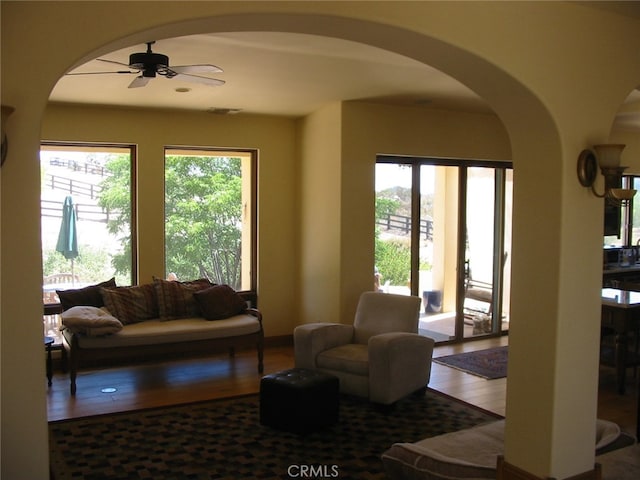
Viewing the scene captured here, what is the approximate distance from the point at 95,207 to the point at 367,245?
2.95 metres

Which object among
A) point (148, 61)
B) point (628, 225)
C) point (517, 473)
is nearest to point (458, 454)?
point (517, 473)

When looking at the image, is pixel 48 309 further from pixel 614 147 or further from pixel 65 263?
pixel 614 147

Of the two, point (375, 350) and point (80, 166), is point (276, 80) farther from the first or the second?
point (80, 166)

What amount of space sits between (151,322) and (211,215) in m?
1.60

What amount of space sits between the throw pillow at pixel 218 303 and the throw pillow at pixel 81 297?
948mm

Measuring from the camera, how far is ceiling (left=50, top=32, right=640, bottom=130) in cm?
400

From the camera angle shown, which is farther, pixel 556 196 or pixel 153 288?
pixel 153 288

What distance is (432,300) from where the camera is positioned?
7.07 metres

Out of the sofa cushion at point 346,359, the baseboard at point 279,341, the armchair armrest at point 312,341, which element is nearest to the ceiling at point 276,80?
the armchair armrest at point 312,341

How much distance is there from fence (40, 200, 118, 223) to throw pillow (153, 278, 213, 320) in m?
0.93

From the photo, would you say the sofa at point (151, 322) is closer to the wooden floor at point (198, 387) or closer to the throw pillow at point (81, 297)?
the throw pillow at point (81, 297)

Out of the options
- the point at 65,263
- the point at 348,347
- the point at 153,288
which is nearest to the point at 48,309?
the point at 65,263

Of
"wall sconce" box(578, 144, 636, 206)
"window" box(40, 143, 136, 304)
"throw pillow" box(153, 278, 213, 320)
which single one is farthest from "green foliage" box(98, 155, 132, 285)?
"wall sconce" box(578, 144, 636, 206)

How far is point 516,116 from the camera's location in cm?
299
